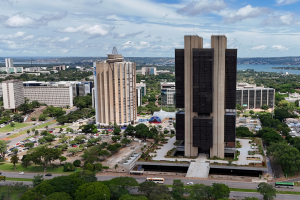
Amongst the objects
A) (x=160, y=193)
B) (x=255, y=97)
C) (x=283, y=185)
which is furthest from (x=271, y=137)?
(x=255, y=97)

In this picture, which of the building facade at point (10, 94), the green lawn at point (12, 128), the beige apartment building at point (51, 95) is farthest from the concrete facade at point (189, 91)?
the beige apartment building at point (51, 95)

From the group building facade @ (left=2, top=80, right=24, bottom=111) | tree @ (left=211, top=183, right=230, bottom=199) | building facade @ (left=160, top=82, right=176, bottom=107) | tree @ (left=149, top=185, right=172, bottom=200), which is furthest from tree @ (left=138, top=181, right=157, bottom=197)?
building facade @ (left=2, top=80, right=24, bottom=111)

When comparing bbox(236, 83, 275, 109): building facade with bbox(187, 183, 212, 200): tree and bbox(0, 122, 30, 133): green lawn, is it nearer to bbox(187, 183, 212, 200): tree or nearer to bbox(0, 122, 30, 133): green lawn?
bbox(0, 122, 30, 133): green lawn

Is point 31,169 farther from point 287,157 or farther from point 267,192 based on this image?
point 287,157

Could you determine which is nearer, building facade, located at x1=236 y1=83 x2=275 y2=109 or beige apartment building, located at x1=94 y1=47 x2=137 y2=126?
beige apartment building, located at x1=94 y1=47 x2=137 y2=126

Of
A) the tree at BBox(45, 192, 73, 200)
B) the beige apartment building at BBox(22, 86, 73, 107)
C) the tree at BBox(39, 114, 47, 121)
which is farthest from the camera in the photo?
the beige apartment building at BBox(22, 86, 73, 107)

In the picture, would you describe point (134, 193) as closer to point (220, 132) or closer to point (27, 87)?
point (220, 132)
